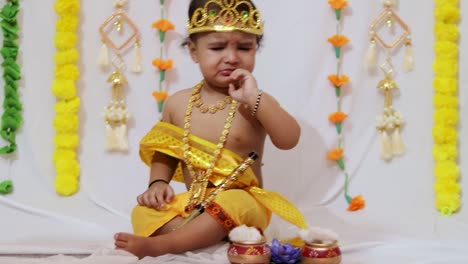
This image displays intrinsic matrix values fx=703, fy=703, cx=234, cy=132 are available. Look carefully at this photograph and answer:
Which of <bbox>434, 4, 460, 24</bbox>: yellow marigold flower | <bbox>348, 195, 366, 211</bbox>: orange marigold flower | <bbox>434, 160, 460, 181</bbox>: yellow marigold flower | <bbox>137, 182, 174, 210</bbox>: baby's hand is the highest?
<bbox>434, 4, 460, 24</bbox>: yellow marigold flower

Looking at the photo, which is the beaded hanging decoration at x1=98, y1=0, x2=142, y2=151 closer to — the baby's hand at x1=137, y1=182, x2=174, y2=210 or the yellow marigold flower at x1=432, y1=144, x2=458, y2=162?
the baby's hand at x1=137, y1=182, x2=174, y2=210

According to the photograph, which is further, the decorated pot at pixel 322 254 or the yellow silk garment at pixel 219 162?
the yellow silk garment at pixel 219 162

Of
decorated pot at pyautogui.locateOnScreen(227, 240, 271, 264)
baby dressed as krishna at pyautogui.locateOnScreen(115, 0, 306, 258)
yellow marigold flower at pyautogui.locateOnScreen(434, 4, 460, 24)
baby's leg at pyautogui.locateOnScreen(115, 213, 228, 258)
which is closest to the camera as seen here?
decorated pot at pyautogui.locateOnScreen(227, 240, 271, 264)

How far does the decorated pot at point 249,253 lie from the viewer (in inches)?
46.9

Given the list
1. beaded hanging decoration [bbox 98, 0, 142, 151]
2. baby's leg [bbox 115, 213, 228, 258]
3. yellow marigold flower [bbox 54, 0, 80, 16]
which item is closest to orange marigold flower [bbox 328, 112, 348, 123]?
beaded hanging decoration [bbox 98, 0, 142, 151]

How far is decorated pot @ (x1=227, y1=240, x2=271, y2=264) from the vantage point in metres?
1.19

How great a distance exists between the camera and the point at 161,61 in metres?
2.00

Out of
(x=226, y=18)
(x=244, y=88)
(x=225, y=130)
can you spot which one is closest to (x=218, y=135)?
(x=225, y=130)

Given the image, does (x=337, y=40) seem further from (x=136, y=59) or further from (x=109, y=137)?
(x=109, y=137)

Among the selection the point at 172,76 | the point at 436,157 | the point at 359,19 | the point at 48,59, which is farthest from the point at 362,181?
the point at 48,59

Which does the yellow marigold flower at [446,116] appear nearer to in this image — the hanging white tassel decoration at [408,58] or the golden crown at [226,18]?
the hanging white tassel decoration at [408,58]

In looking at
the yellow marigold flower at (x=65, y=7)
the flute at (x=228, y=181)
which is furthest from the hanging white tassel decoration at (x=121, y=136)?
the flute at (x=228, y=181)

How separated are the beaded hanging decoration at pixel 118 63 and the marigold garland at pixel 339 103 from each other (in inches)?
21.9

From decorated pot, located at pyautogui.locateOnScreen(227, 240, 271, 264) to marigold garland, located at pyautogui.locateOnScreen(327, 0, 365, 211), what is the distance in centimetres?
79
